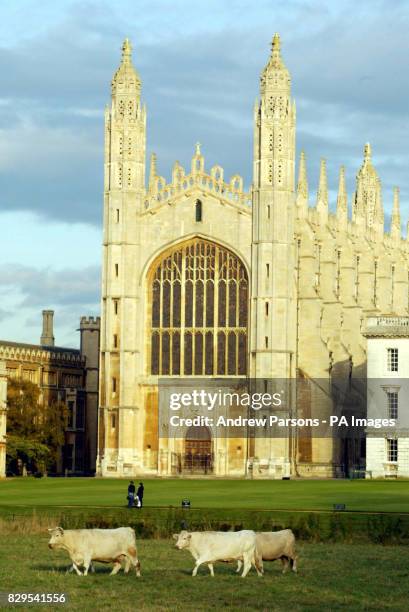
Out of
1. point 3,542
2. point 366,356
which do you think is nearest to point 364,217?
point 366,356

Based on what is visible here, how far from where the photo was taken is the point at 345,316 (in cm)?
10144

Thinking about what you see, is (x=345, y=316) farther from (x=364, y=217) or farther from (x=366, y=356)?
(x=364, y=217)

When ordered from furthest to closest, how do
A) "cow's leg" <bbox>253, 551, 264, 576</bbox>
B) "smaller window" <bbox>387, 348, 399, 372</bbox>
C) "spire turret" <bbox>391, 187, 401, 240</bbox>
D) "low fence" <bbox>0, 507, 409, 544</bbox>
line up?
"spire turret" <bbox>391, 187, 401, 240</bbox>, "smaller window" <bbox>387, 348, 399, 372</bbox>, "low fence" <bbox>0, 507, 409, 544</bbox>, "cow's leg" <bbox>253, 551, 264, 576</bbox>

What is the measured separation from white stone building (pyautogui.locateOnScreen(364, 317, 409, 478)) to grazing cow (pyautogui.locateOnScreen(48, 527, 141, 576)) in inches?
2123

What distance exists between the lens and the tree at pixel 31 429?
97438 millimetres

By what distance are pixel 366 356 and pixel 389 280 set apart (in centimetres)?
1133

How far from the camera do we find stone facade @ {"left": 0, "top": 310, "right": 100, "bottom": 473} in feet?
358

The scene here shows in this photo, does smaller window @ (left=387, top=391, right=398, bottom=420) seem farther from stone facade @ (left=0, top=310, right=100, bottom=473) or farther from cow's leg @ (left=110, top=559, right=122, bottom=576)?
cow's leg @ (left=110, top=559, right=122, bottom=576)

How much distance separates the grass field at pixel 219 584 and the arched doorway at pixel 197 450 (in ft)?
172

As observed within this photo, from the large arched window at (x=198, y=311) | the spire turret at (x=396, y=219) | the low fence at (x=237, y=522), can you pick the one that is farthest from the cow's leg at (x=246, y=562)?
the spire turret at (x=396, y=219)

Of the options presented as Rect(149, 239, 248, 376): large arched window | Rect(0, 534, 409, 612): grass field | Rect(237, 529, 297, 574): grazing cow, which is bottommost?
Rect(0, 534, 409, 612): grass field

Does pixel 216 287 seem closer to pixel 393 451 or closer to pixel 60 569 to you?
pixel 393 451

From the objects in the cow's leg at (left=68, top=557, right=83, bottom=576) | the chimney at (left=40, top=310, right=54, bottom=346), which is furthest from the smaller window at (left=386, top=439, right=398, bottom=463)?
the cow's leg at (left=68, top=557, right=83, bottom=576)

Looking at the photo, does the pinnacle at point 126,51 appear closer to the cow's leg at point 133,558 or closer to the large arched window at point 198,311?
the large arched window at point 198,311
